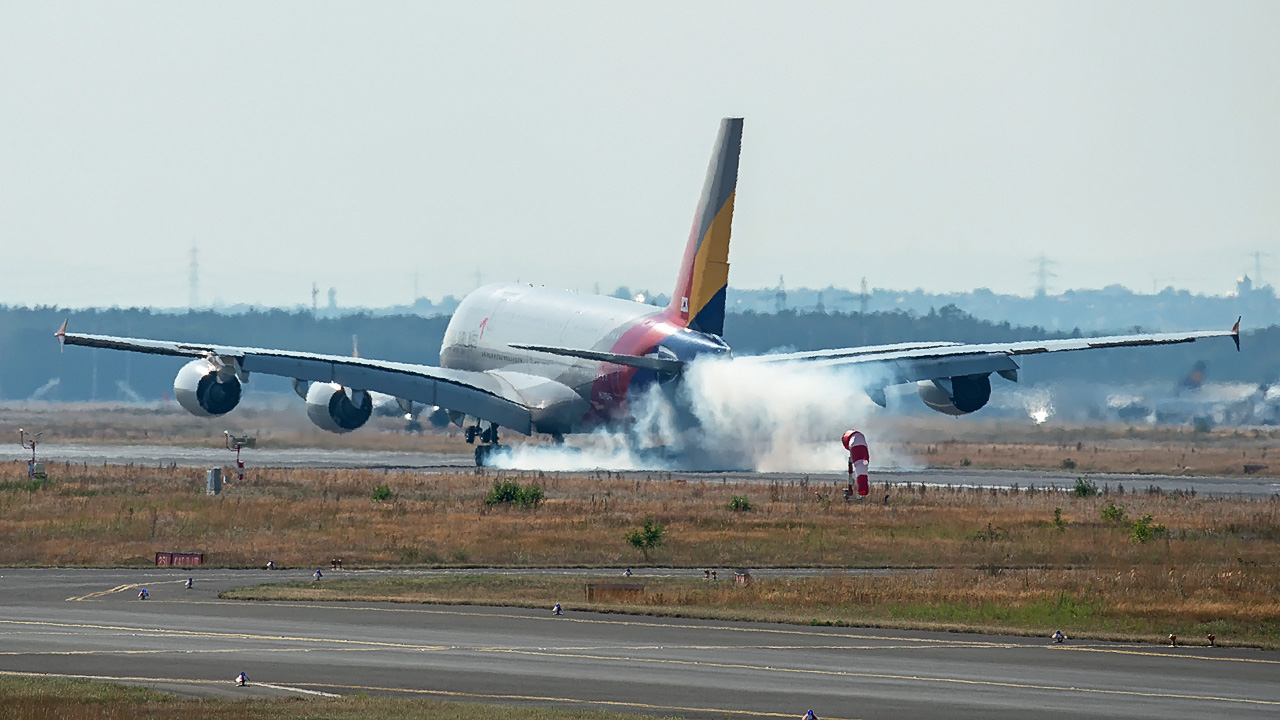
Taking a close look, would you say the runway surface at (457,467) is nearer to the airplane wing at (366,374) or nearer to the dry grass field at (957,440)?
the dry grass field at (957,440)

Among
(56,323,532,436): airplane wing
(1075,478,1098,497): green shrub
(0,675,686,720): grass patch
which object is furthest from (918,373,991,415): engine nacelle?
(0,675,686,720): grass patch

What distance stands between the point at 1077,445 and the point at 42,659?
67368 mm

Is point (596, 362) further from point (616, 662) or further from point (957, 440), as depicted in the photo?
point (616, 662)

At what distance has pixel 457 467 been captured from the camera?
73.8 m

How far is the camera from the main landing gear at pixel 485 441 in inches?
2955

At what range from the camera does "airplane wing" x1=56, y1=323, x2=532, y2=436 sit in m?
68.4

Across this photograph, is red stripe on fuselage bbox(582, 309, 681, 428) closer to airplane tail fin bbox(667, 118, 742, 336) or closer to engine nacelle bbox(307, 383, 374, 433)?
airplane tail fin bbox(667, 118, 742, 336)

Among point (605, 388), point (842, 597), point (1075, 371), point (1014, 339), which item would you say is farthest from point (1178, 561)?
point (1014, 339)

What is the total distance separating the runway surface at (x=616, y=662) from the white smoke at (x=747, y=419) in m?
32.0

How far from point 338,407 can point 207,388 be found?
306 inches

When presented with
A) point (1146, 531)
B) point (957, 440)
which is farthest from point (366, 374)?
point (1146, 531)

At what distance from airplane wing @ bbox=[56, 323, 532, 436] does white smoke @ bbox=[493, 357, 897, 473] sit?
2.78 m

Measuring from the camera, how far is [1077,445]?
86688 millimetres


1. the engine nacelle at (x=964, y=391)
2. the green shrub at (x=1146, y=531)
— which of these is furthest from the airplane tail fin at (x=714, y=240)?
the green shrub at (x=1146, y=531)
